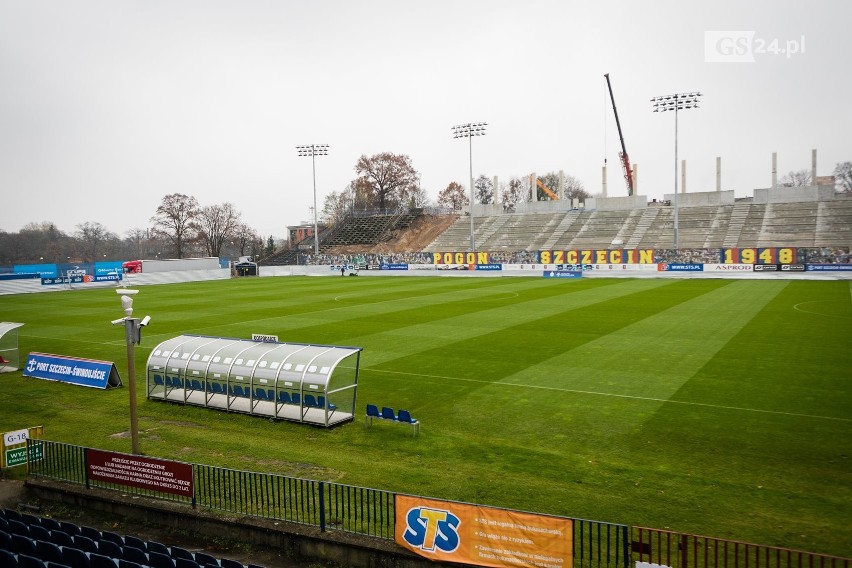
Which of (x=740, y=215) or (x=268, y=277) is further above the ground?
(x=740, y=215)

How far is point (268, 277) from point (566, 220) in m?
46.4

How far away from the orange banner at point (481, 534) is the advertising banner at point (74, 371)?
16.5 m

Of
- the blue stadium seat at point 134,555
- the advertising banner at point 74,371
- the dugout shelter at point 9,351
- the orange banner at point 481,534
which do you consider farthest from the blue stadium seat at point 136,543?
the dugout shelter at point 9,351

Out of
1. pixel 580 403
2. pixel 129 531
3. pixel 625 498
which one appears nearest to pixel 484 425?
pixel 580 403

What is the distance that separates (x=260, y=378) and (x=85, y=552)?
9.12m

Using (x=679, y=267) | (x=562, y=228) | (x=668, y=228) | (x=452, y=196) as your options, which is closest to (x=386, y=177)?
(x=452, y=196)

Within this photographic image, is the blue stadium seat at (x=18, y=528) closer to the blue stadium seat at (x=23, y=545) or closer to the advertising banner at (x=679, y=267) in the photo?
the blue stadium seat at (x=23, y=545)

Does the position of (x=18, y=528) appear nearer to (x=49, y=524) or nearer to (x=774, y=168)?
(x=49, y=524)

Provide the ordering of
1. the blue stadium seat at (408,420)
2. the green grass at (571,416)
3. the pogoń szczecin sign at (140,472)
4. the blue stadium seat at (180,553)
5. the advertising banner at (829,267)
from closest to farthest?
the blue stadium seat at (180,553), the pogoń szczecin sign at (140,472), the green grass at (571,416), the blue stadium seat at (408,420), the advertising banner at (829,267)

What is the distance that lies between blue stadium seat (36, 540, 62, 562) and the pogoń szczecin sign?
9.50 feet

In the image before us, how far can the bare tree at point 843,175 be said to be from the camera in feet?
436

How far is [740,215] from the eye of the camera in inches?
3349

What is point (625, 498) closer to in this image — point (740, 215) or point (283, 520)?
point (283, 520)

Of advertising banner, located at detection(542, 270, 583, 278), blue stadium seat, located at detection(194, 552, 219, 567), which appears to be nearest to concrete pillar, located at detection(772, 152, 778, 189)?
advertising banner, located at detection(542, 270, 583, 278)
